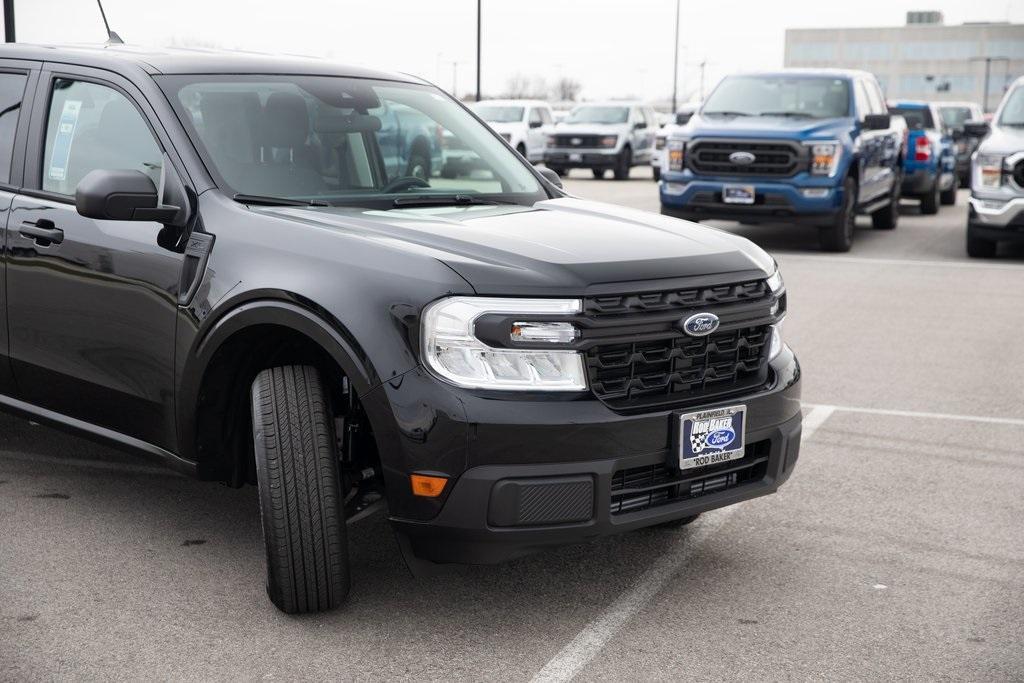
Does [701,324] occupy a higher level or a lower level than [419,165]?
lower

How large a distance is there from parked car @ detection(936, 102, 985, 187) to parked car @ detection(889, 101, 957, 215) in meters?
4.20

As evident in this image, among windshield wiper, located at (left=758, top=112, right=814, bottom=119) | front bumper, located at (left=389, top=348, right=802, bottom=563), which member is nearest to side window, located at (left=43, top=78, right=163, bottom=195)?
front bumper, located at (left=389, top=348, right=802, bottom=563)

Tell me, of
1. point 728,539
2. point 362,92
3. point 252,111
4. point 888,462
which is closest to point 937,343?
point 888,462

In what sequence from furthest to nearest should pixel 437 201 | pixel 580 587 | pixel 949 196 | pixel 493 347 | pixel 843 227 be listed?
1. pixel 949 196
2. pixel 843 227
3. pixel 437 201
4. pixel 580 587
5. pixel 493 347

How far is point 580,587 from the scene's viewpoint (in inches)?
166

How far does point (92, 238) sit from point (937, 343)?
625cm

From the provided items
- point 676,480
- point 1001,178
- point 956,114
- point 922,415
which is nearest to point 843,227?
point 1001,178

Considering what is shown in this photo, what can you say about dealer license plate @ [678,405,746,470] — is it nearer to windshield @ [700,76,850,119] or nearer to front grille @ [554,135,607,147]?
windshield @ [700,76,850,119]

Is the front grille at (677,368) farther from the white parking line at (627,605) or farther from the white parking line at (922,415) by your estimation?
the white parking line at (922,415)

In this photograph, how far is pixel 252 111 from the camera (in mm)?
4609

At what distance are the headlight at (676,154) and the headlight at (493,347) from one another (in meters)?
11.0

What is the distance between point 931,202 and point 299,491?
18062mm

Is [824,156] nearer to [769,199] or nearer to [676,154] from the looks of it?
[769,199]

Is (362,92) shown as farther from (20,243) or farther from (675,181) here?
(675,181)
